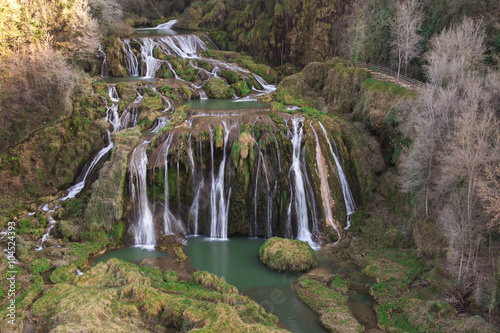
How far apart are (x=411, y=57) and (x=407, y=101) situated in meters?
7.25

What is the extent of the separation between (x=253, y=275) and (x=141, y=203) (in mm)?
8009

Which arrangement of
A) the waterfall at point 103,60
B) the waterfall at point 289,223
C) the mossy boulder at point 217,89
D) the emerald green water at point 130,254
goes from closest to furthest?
the emerald green water at point 130,254, the waterfall at point 289,223, the mossy boulder at point 217,89, the waterfall at point 103,60

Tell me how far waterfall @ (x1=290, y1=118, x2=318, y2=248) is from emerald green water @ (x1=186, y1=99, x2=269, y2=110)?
709cm

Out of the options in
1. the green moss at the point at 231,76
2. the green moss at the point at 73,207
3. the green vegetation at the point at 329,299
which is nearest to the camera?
the green vegetation at the point at 329,299

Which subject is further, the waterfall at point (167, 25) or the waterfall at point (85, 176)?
the waterfall at point (167, 25)

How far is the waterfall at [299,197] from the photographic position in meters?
20.2

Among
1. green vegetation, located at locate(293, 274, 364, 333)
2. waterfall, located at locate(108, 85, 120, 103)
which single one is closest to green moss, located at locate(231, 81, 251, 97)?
waterfall, located at locate(108, 85, 120, 103)

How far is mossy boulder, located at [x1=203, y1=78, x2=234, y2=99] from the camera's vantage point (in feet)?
105

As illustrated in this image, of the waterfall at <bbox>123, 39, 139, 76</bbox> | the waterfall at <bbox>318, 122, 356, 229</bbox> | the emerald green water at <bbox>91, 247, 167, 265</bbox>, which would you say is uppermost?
the waterfall at <bbox>123, 39, 139, 76</bbox>

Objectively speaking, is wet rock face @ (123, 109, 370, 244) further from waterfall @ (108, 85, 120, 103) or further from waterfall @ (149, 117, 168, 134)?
waterfall @ (108, 85, 120, 103)

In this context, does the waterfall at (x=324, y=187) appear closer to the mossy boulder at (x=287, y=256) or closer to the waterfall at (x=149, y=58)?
the mossy boulder at (x=287, y=256)

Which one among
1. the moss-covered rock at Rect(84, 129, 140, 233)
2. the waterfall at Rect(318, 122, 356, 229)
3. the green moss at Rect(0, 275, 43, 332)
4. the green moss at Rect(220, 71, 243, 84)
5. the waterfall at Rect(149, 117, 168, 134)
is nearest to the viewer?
the green moss at Rect(0, 275, 43, 332)

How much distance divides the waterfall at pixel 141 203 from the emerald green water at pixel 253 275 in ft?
7.74

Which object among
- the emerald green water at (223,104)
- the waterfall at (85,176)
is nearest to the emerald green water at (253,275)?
the waterfall at (85,176)
